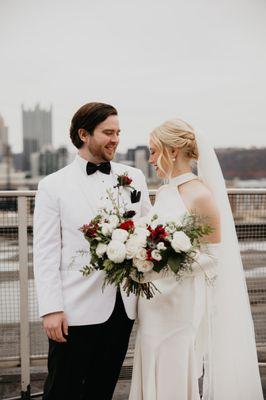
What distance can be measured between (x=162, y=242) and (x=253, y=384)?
1290 mm

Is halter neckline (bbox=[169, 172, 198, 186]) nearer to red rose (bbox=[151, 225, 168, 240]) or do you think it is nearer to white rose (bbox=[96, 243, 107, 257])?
red rose (bbox=[151, 225, 168, 240])

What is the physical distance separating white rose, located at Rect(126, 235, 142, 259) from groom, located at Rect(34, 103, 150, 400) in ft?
1.31

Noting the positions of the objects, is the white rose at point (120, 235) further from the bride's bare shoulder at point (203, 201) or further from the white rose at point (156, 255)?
the bride's bare shoulder at point (203, 201)

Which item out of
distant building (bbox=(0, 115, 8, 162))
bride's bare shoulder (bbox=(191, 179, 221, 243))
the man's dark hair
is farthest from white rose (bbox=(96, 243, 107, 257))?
distant building (bbox=(0, 115, 8, 162))

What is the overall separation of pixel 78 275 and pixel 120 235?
48cm

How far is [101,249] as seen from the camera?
2.01m

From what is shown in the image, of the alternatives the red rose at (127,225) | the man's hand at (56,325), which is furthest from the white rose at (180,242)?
the man's hand at (56,325)

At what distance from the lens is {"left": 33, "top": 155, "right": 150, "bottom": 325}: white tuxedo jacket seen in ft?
7.39

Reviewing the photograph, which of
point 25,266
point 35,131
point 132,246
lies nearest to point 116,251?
point 132,246

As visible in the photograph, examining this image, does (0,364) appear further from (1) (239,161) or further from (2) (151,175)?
(1) (239,161)

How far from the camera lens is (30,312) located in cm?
336

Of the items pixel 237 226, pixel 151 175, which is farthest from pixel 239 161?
pixel 237 226

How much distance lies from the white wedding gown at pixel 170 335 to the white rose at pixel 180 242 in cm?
37

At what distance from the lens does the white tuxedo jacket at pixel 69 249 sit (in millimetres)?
2254
